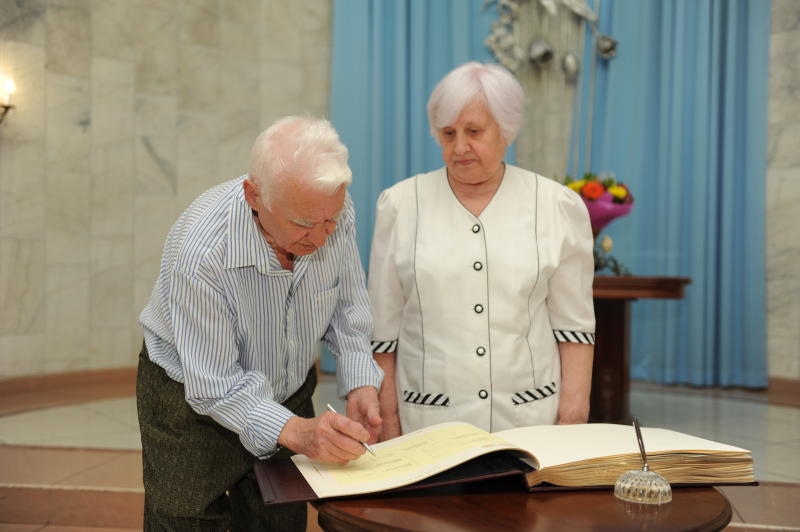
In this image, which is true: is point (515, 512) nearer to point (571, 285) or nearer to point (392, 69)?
point (571, 285)

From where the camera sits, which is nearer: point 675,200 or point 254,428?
point 254,428

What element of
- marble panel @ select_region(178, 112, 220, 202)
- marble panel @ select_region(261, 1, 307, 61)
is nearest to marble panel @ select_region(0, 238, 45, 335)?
marble panel @ select_region(178, 112, 220, 202)

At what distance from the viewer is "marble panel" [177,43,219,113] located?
5.93 metres

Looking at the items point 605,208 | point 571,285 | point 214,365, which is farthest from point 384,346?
point 605,208

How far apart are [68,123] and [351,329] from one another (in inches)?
176

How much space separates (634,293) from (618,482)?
10.1 ft

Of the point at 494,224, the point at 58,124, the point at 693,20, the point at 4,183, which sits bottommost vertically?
the point at 494,224

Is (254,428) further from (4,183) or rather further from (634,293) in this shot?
(4,183)

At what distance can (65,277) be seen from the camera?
216 inches

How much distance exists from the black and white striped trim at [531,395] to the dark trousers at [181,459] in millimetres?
609

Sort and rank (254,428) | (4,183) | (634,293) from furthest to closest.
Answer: (4,183), (634,293), (254,428)

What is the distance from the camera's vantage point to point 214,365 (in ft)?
4.66

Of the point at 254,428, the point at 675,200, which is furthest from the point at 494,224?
the point at 675,200

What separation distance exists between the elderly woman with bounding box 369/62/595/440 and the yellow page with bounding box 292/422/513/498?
1.35 feet
